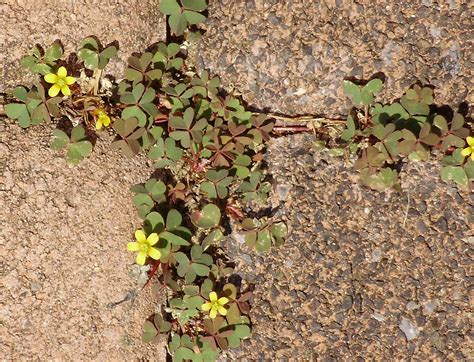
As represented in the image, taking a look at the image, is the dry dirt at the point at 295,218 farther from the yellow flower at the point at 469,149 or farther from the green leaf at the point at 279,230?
the yellow flower at the point at 469,149

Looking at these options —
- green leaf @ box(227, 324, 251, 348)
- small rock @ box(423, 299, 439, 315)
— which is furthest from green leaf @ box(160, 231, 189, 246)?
small rock @ box(423, 299, 439, 315)

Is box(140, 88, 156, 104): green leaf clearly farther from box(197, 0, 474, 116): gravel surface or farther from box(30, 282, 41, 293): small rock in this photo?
box(30, 282, 41, 293): small rock

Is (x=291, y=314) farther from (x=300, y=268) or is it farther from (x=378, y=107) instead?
(x=378, y=107)

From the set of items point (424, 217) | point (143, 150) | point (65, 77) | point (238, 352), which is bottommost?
point (238, 352)

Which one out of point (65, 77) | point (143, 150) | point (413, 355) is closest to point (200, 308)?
point (143, 150)

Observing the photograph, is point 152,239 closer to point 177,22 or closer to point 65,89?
point 65,89

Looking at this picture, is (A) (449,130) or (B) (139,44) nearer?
(A) (449,130)

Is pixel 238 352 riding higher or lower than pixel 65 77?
lower
